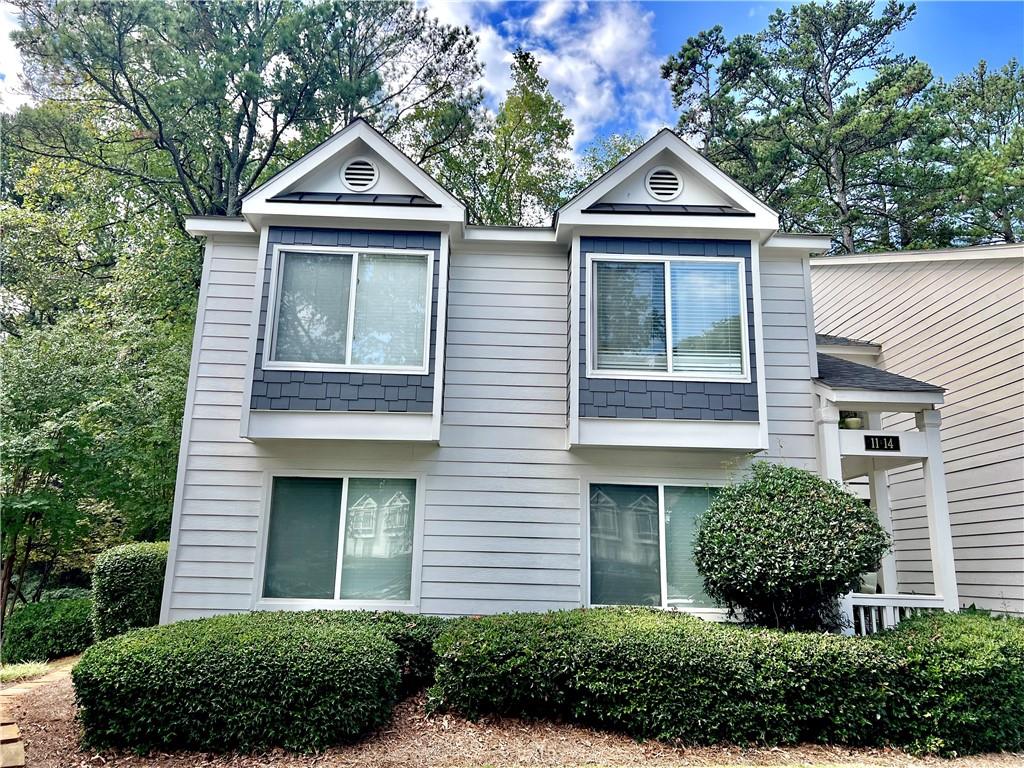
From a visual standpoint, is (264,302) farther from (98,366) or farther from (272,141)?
(272,141)

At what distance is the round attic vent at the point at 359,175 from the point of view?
324 inches

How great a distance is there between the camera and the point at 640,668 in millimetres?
5383

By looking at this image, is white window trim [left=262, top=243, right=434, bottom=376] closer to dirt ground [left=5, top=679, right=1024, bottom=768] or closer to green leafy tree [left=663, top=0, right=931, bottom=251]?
dirt ground [left=5, top=679, right=1024, bottom=768]

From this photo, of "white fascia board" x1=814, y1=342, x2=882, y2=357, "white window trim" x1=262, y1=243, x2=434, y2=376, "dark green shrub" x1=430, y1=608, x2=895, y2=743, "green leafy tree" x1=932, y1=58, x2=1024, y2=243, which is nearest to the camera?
"dark green shrub" x1=430, y1=608, x2=895, y2=743

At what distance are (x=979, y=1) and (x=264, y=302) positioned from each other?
14.8 meters

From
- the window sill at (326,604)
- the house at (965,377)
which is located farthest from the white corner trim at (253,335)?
the house at (965,377)

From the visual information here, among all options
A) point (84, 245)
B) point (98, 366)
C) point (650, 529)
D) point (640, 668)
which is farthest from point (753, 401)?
point (84, 245)

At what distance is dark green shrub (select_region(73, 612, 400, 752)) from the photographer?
16.1 feet

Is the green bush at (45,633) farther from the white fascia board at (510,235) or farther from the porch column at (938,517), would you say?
the porch column at (938,517)

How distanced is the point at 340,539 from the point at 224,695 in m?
2.80

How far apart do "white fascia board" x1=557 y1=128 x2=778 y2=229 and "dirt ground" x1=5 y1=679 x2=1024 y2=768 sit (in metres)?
5.86

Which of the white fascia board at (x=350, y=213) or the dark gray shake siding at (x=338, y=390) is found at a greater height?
the white fascia board at (x=350, y=213)

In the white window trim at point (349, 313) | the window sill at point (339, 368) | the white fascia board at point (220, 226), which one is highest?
the white fascia board at point (220, 226)

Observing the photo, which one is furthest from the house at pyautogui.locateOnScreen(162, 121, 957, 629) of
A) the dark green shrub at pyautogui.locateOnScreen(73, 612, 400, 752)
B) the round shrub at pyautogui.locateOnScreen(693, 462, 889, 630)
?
the dark green shrub at pyautogui.locateOnScreen(73, 612, 400, 752)
